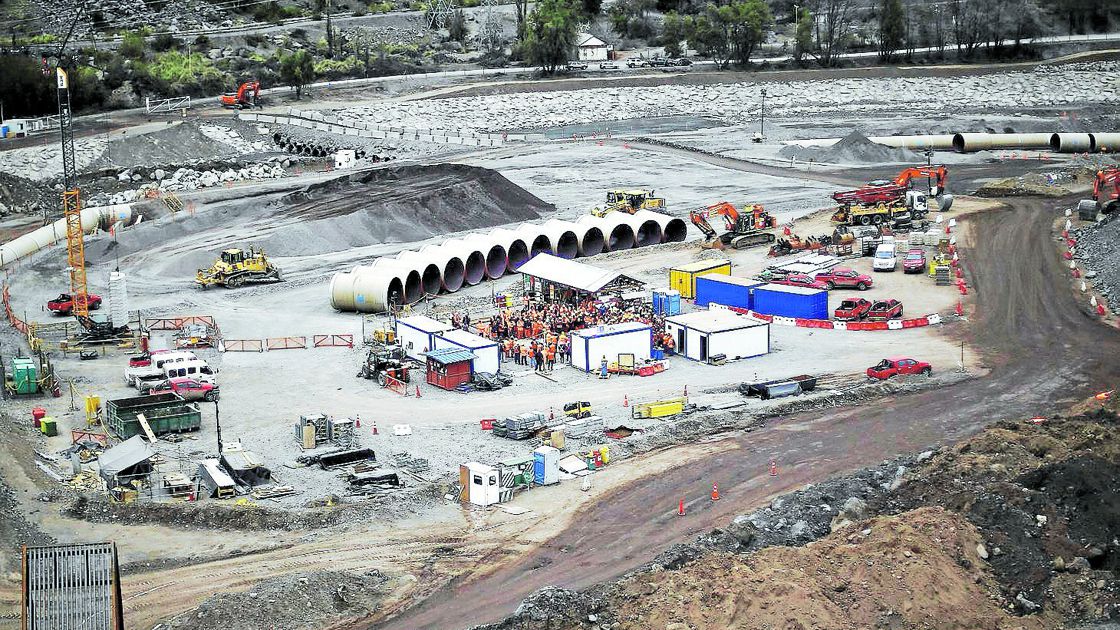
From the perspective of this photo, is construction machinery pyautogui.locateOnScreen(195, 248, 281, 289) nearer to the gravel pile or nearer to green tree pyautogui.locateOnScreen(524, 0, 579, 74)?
the gravel pile

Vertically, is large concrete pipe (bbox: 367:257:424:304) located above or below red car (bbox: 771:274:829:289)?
above

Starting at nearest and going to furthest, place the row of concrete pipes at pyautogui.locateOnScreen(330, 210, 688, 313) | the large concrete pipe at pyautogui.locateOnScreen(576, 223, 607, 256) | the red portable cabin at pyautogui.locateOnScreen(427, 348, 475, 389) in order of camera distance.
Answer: the red portable cabin at pyautogui.locateOnScreen(427, 348, 475, 389) < the row of concrete pipes at pyautogui.locateOnScreen(330, 210, 688, 313) < the large concrete pipe at pyautogui.locateOnScreen(576, 223, 607, 256)

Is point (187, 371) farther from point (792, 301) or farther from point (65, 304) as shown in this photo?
point (792, 301)

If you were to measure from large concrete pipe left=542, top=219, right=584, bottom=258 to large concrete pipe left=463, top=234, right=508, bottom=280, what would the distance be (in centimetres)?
268

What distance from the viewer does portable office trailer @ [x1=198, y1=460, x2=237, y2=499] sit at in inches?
1280

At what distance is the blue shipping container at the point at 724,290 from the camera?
50.1 meters

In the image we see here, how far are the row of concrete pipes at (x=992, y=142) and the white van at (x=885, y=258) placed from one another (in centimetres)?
2960

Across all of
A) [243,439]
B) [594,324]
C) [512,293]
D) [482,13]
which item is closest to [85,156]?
[512,293]

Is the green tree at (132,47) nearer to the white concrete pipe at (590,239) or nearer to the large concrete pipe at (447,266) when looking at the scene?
the white concrete pipe at (590,239)

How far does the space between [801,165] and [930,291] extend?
29883 mm

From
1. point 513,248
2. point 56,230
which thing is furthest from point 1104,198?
point 56,230

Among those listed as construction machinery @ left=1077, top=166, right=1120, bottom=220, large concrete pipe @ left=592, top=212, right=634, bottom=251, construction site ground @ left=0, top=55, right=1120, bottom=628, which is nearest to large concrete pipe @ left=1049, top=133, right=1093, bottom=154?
construction machinery @ left=1077, top=166, right=1120, bottom=220

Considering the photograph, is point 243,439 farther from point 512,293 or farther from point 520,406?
point 512,293

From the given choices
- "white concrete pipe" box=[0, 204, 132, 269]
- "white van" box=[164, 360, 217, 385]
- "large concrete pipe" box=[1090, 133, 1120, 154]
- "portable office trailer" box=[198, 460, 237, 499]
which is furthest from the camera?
"large concrete pipe" box=[1090, 133, 1120, 154]
